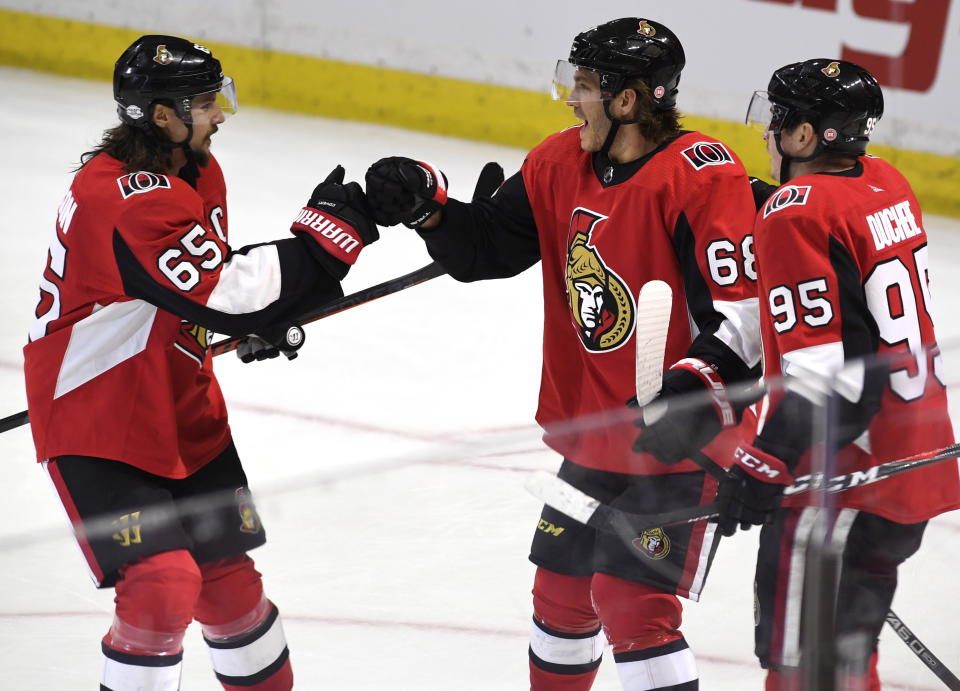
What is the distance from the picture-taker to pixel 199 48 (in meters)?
2.30

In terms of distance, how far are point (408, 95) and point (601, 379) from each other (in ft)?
14.9

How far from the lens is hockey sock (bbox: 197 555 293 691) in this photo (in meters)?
→ 2.25

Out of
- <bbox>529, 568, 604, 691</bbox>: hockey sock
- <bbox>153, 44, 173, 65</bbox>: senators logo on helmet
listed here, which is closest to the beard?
<bbox>153, 44, 173, 65</bbox>: senators logo on helmet

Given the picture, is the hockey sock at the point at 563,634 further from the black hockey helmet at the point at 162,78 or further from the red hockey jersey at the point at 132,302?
the black hockey helmet at the point at 162,78

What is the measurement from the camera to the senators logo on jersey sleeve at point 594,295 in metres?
2.16

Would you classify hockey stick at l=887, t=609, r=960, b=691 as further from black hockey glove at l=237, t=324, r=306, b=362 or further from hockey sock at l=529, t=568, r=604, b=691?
black hockey glove at l=237, t=324, r=306, b=362

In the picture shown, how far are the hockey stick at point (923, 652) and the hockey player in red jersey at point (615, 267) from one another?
35 centimetres

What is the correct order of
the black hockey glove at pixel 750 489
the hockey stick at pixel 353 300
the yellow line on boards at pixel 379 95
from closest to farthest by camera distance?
the black hockey glove at pixel 750 489, the hockey stick at pixel 353 300, the yellow line on boards at pixel 379 95

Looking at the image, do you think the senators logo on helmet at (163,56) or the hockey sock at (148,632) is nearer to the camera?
the hockey sock at (148,632)

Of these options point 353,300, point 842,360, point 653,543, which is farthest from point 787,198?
point 353,300

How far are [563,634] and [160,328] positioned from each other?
0.79m

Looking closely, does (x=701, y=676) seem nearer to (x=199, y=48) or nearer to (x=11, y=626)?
(x=11, y=626)

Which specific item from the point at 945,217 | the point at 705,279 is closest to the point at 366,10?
the point at 945,217

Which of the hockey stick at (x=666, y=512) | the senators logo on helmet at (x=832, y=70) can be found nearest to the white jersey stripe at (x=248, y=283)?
the hockey stick at (x=666, y=512)
